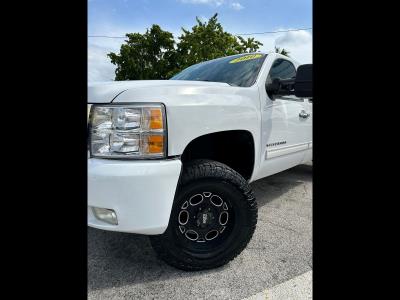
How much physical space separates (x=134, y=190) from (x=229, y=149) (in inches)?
42.0

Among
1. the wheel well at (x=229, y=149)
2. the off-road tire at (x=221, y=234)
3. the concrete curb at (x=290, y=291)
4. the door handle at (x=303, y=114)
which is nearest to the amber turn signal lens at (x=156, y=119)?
the off-road tire at (x=221, y=234)

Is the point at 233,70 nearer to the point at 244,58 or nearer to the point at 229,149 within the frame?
the point at 244,58

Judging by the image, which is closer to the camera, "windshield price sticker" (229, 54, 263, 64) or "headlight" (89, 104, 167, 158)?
"headlight" (89, 104, 167, 158)

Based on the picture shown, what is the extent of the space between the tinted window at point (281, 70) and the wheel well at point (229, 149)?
2.23 ft

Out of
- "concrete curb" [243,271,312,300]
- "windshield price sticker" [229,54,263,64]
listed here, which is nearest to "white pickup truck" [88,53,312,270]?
"windshield price sticker" [229,54,263,64]

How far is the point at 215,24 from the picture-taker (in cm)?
1697

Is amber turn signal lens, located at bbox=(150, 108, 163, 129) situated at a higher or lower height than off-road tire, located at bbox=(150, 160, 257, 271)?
higher

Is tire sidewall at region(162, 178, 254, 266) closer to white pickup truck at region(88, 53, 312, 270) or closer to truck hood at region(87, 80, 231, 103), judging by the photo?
white pickup truck at region(88, 53, 312, 270)

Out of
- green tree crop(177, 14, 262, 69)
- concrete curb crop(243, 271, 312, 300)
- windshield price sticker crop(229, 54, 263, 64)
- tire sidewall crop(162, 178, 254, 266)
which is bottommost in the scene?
concrete curb crop(243, 271, 312, 300)

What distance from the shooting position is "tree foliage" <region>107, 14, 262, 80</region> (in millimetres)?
16359

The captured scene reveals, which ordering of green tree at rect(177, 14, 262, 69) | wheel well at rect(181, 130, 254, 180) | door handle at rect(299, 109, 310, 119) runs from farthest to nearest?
1. green tree at rect(177, 14, 262, 69)
2. door handle at rect(299, 109, 310, 119)
3. wheel well at rect(181, 130, 254, 180)

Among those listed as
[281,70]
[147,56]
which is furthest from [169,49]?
[281,70]
